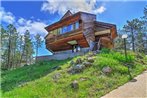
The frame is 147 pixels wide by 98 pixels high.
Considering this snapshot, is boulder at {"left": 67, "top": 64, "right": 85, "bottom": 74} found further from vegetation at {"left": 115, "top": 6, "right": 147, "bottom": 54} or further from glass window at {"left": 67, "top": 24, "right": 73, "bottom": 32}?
vegetation at {"left": 115, "top": 6, "right": 147, "bottom": 54}

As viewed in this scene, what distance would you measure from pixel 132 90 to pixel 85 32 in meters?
13.3

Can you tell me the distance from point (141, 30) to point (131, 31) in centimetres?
207

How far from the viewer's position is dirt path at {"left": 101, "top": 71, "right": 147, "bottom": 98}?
439 inches

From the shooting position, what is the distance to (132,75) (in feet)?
46.8

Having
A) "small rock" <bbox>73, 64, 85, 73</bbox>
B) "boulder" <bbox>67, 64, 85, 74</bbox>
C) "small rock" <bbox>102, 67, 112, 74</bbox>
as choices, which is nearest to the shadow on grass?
"boulder" <bbox>67, 64, 85, 74</bbox>

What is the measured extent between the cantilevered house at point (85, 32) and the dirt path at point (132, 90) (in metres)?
11.2

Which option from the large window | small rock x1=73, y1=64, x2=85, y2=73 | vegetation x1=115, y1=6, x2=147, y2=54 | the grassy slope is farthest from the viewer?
vegetation x1=115, y1=6, x2=147, y2=54

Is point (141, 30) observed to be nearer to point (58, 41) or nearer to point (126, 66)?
point (58, 41)

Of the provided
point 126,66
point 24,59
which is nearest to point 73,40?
point 126,66

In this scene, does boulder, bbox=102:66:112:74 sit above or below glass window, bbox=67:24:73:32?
below

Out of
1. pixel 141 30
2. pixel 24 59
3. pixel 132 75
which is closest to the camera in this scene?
pixel 132 75

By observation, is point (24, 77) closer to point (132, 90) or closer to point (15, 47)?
point (132, 90)

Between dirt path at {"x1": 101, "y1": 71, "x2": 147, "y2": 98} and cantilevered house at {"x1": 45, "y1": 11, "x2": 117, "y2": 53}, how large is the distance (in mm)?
11169

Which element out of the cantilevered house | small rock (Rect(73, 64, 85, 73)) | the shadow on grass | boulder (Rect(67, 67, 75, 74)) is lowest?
the shadow on grass
